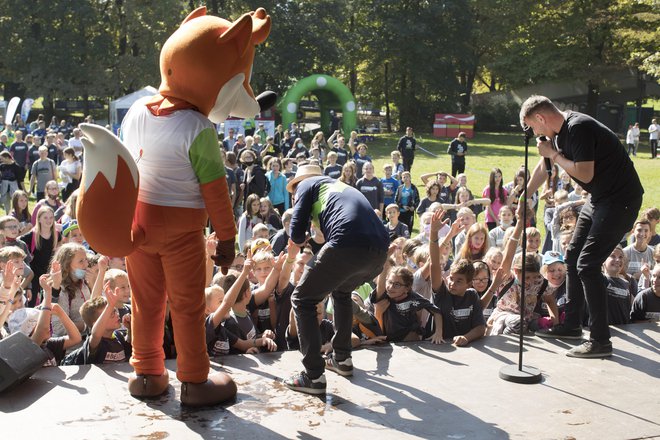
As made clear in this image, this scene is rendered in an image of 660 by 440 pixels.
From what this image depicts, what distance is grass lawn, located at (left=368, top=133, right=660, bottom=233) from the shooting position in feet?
79.7

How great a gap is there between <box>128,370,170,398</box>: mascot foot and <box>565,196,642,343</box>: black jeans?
3231 millimetres

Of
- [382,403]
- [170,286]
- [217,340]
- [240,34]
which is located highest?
[240,34]

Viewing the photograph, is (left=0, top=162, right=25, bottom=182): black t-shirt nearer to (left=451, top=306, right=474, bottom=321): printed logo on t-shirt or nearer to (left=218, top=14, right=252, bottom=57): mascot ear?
(left=451, top=306, right=474, bottom=321): printed logo on t-shirt

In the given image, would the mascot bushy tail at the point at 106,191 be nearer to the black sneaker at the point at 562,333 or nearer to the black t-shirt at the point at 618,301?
the black sneaker at the point at 562,333

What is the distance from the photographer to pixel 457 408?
5.01 m

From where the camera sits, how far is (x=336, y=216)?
5117mm

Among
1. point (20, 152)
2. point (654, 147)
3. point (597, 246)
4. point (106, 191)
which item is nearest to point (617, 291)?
point (597, 246)

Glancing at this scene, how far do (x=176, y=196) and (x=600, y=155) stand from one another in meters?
3.08

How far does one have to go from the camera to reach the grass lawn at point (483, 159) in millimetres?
24281

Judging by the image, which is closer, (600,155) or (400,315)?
(600,155)

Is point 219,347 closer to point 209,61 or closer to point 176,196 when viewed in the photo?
point 176,196

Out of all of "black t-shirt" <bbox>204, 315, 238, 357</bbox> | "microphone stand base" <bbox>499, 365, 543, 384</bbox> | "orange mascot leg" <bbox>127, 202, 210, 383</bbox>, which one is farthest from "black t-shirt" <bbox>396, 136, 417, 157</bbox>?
"orange mascot leg" <bbox>127, 202, 210, 383</bbox>

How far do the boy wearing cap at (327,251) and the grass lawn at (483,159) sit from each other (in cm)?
1163

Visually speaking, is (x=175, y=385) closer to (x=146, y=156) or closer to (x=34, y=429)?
(x=34, y=429)
